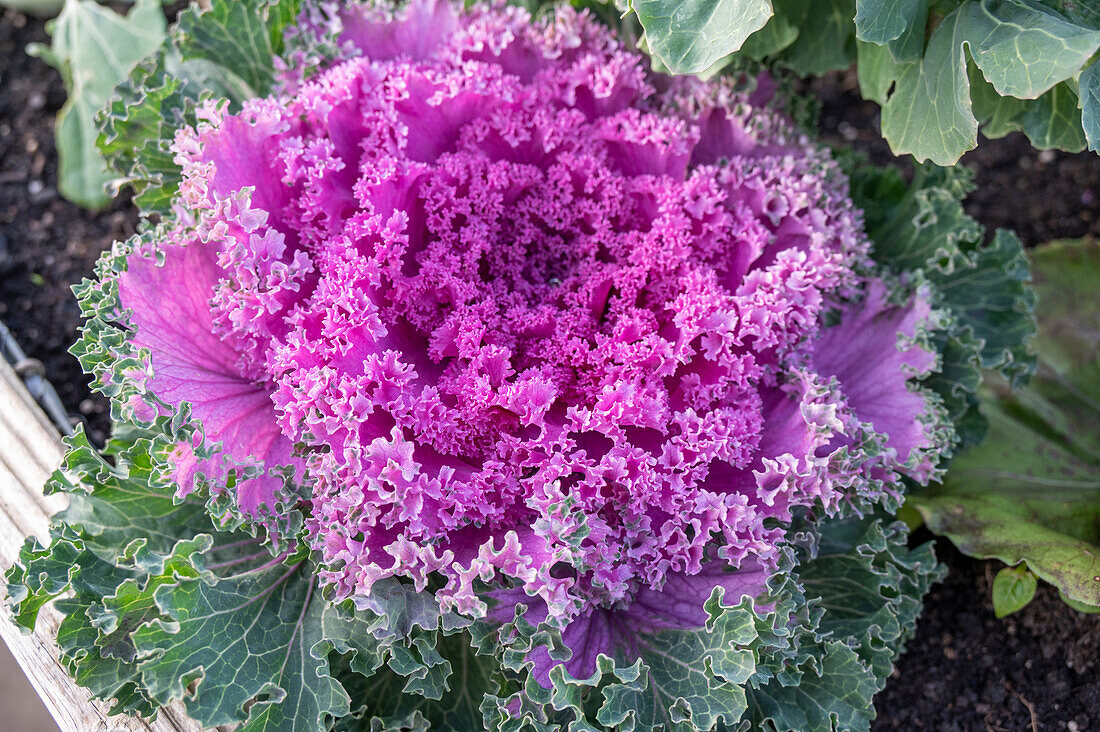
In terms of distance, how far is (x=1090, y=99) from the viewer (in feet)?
7.02

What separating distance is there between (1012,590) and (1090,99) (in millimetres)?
1525

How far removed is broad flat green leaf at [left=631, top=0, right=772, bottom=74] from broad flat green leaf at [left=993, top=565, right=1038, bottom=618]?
1.88m

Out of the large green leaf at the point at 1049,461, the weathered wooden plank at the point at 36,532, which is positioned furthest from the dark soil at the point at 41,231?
the large green leaf at the point at 1049,461

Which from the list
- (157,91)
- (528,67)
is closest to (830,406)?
(528,67)

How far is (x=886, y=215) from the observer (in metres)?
3.26

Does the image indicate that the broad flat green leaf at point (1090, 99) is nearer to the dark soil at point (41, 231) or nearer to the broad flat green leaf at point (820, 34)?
the broad flat green leaf at point (820, 34)

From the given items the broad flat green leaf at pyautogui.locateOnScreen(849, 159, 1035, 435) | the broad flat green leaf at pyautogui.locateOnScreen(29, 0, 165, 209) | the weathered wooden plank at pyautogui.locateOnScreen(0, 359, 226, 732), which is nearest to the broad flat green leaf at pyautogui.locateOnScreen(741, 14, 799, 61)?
the broad flat green leaf at pyautogui.locateOnScreen(849, 159, 1035, 435)

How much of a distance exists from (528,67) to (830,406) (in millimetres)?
1448

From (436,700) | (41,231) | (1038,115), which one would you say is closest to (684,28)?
(1038,115)

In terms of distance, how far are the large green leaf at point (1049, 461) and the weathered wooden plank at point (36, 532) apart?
2.43 meters

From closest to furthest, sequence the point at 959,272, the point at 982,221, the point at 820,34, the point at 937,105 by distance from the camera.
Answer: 1. the point at 937,105
2. the point at 820,34
3. the point at 959,272
4. the point at 982,221

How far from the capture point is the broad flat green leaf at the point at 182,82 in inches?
108

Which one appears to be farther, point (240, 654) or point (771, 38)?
point (771, 38)

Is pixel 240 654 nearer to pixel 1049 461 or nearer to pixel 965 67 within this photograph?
pixel 965 67
